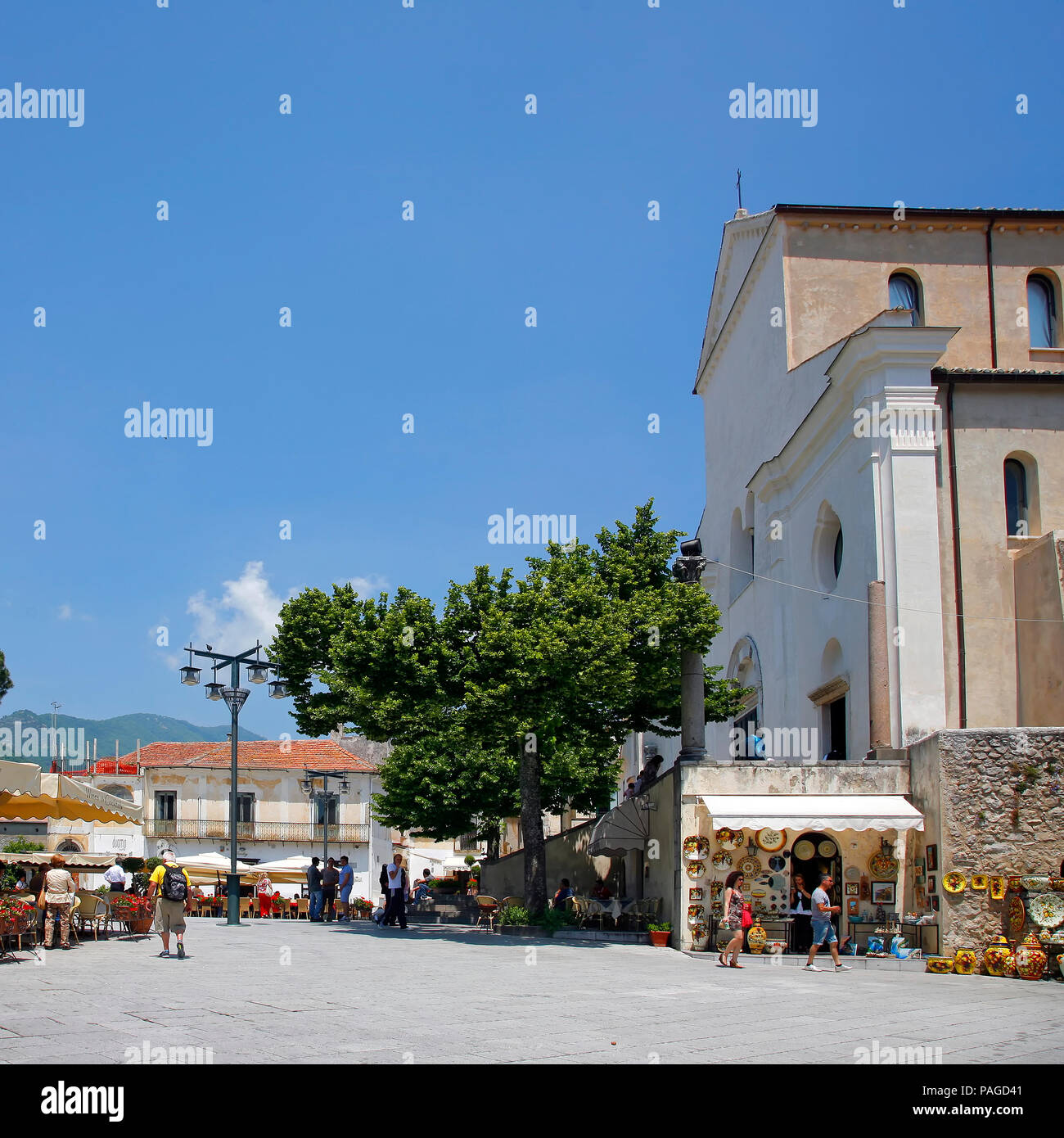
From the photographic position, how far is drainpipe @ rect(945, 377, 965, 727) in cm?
2480

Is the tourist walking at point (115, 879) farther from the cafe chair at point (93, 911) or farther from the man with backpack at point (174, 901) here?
the man with backpack at point (174, 901)

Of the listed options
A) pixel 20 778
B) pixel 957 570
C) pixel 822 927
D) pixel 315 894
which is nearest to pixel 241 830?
pixel 315 894

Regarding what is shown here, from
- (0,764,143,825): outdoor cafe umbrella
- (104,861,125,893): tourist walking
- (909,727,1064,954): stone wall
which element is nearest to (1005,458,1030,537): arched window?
(909,727,1064,954): stone wall

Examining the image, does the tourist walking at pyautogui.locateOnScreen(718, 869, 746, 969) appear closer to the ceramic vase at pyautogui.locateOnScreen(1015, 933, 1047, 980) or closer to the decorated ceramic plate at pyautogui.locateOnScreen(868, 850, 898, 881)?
the decorated ceramic plate at pyautogui.locateOnScreen(868, 850, 898, 881)

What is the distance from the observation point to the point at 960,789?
19.6 m

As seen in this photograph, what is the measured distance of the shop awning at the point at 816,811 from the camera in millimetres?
20156

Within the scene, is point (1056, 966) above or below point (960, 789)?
below

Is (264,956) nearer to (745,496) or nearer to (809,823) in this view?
(809,823)

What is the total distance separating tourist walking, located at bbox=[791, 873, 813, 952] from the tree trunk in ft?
19.5

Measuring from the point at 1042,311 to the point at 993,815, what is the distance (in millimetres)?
18281

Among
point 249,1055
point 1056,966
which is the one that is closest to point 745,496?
point 1056,966

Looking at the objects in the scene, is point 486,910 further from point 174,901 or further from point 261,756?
point 261,756

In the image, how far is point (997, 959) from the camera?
18031 millimetres
